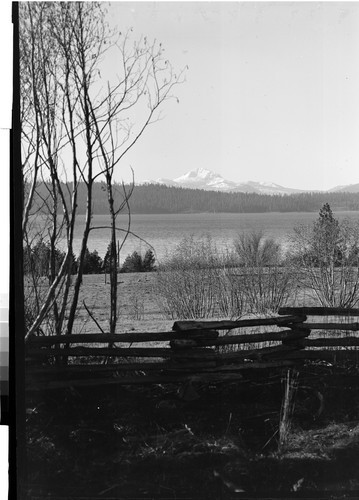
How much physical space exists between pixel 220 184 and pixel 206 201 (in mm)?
129

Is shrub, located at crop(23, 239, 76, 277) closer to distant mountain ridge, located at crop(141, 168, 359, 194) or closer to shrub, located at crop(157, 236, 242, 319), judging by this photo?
shrub, located at crop(157, 236, 242, 319)

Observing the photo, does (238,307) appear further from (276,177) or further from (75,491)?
(75,491)

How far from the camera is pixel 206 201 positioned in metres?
5.05

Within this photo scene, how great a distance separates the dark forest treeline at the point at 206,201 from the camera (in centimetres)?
497

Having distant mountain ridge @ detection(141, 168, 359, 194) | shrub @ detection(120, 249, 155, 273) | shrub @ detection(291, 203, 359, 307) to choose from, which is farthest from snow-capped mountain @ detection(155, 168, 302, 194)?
shrub @ detection(120, 249, 155, 273)

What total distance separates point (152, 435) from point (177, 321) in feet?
2.06

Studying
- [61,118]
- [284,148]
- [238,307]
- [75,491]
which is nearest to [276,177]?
[284,148]

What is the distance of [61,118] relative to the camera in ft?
16.3

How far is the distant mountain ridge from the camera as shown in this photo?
4965 millimetres

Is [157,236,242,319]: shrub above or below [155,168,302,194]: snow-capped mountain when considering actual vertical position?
below

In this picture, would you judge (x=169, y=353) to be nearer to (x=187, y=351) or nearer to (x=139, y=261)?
(x=187, y=351)

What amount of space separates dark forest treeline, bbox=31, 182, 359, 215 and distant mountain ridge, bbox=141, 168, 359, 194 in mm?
22

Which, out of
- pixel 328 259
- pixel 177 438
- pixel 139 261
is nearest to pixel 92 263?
pixel 139 261

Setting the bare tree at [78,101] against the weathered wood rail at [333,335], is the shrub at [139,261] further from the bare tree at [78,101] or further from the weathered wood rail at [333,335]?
the weathered wood rail at [333,335]
